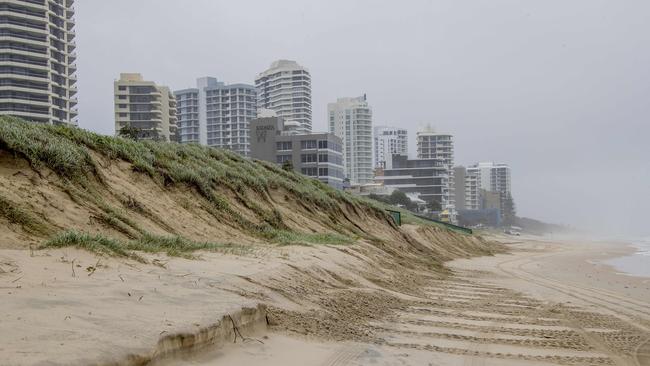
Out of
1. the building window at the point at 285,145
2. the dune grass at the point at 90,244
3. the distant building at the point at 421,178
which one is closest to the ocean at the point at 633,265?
the dune grass at the point at 90,244

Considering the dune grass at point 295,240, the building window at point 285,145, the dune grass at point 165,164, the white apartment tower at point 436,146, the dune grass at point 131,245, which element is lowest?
the dune grass at point 295,240

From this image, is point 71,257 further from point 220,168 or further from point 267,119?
point 267,119

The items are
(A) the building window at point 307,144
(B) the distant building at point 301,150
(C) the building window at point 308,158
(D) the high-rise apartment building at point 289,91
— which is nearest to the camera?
(B) the distant building at point 301,150

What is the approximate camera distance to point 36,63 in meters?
64.9

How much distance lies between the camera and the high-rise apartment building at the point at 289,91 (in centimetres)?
13375

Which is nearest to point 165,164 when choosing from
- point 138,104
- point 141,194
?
point 141,194

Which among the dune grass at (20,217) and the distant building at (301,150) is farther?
the distant building at (301,150)

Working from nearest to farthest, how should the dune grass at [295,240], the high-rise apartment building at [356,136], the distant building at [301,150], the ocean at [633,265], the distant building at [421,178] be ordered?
the dune grass at [295,240] → the ocean at [633,265] → the distant building at [301,150] → the distant building at [421,178] → the high-rise apartment building at [356,136]

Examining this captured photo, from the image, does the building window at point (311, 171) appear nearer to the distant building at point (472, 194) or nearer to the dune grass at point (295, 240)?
the dune grass at point (295, 240)

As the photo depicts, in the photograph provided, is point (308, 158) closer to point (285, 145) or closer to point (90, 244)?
point (285, 145)

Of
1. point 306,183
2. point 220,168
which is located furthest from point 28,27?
point 220,168

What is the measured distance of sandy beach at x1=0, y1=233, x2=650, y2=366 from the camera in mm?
4348

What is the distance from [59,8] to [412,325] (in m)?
75.6

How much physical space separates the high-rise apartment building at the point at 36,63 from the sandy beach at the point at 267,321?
6147 cm
